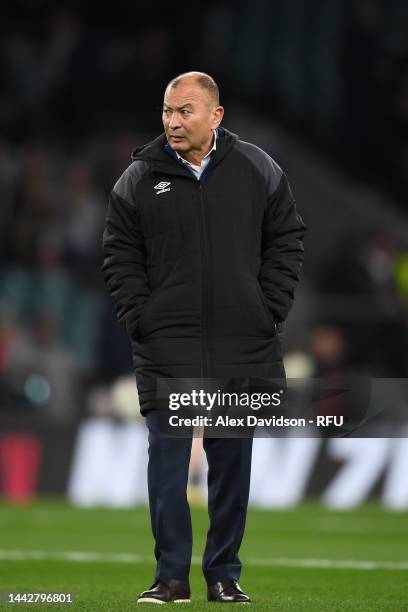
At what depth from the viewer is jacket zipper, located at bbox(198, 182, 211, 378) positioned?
6676 millimetres

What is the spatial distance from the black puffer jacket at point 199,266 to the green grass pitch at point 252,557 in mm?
1025

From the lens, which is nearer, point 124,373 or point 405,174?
point 124,373

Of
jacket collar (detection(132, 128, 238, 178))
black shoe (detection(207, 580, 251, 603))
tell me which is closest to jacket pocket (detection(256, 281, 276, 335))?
jacket collar (detection(132, 128, 238, 178))

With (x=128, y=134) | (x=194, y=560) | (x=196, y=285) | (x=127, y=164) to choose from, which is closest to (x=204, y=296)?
(x=196, y=285)

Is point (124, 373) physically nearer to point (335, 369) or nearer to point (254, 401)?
point (335, 369)

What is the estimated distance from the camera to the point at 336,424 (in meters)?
6.66

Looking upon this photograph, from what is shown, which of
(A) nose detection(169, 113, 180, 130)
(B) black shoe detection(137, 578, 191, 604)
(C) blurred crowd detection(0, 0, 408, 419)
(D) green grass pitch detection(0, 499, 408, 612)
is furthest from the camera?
(C) blurred crowd detection(0, 0, 408, 419)

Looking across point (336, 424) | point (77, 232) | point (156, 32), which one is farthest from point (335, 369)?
point (336, 424)

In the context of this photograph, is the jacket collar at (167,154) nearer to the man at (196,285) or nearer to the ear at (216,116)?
the man at (196,285)

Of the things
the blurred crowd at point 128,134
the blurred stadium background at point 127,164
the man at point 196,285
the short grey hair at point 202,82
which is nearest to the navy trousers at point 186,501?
the man at point 196,285

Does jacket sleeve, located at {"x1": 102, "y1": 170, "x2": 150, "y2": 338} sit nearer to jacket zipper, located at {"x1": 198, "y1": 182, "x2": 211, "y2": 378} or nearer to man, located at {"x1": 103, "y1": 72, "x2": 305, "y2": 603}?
man, located at {"x1": 103, "y1": 72, "x2": 305, "y2": 603}

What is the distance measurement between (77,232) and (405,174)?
14.3 ft

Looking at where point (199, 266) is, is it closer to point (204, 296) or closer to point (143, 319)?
→ point (204, 296)

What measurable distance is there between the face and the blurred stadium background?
8325mm
